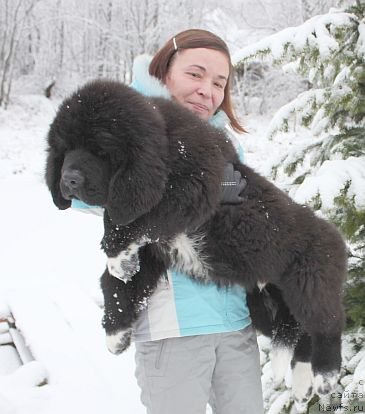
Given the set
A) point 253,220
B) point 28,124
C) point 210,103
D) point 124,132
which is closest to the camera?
point 124,132

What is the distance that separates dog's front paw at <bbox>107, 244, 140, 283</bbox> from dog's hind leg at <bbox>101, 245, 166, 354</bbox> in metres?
0.11

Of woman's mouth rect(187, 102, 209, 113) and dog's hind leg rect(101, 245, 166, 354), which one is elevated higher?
woman's mouth rect(187, 102, 209, 113)

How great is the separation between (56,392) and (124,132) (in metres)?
2.65

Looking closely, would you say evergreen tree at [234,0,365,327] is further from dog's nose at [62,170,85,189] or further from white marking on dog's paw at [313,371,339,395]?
dog's nose at [62,170,85,189]

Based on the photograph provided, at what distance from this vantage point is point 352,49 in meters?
2.65

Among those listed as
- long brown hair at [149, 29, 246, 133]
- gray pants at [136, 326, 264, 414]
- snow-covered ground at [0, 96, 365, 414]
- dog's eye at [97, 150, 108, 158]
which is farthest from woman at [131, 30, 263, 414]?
snow-covered ground at [0, 96, 365, 414]

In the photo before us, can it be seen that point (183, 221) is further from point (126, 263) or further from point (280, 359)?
point (280, 359)

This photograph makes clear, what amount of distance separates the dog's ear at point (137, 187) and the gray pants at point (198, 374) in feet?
1.86

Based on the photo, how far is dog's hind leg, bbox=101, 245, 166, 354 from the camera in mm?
1894

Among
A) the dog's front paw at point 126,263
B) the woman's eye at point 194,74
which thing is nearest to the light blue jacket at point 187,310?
the dog's front paw at point 126,263

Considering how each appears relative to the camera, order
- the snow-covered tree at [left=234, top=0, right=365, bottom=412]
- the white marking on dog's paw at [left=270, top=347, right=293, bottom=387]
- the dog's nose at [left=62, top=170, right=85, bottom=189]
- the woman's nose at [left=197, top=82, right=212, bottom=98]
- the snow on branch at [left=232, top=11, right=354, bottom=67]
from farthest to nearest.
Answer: the snow on branch at [left=232, top=11, right=354, bottom=67]
the snow-covered tree at [left=234, top=0, right=365, bottom=412]
the woman's nose at [left=197, top=82, right=212, bottom=98]
the white marking on dog's paw at [left=270, top=347, right=293, bottom=387]
the dog's nose at [left=62, top=170, right=85, bottom=189]

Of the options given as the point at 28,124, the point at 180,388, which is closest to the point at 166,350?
the point at 180,388

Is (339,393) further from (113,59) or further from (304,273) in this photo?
(113,59)

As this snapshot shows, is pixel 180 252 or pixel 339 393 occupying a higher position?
pixel 180 252
